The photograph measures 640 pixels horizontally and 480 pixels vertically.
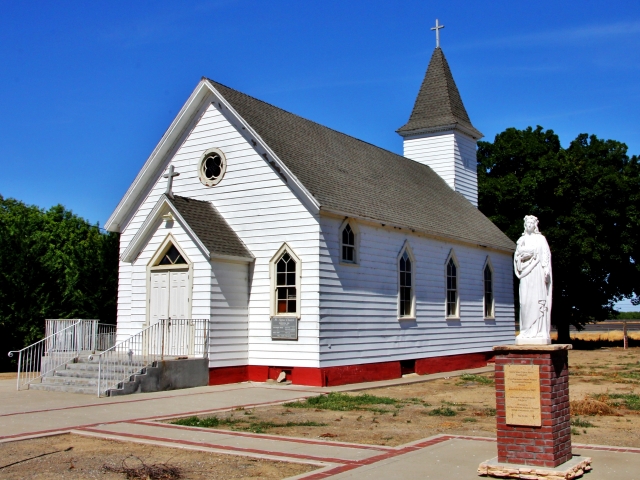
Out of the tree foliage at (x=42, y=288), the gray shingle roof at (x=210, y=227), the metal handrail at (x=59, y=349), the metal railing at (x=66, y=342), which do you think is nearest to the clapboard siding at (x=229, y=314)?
the gray shingle roof at (x=210, y=227)

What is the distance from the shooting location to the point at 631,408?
50.8 ft

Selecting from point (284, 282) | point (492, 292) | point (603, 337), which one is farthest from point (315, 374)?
point (603, 337)

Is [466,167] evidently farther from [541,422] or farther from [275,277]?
[541,422]

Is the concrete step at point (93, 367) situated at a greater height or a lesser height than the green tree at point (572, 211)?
lesser

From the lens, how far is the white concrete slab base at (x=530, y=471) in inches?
341

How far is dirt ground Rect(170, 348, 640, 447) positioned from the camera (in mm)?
12102

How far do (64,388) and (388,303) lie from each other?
32.4 feet

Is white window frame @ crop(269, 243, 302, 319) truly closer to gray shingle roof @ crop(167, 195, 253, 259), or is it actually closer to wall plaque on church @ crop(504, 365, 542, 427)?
gray shingle roof @ crop(167, 195, 253, 259)

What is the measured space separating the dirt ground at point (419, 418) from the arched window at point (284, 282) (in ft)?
10.8

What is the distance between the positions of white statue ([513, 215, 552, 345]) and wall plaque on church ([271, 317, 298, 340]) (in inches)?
425

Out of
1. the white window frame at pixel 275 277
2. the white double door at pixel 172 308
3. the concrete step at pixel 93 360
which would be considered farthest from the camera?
the white window frame at pixel 275 277

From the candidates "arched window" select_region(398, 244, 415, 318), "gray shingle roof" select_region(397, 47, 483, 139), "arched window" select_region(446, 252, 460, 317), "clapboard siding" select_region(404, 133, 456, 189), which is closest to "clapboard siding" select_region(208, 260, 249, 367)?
"arched window" select_region(398, 244, 415, 318)

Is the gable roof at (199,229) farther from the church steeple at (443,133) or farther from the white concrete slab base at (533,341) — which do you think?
the church steeple at (443,133)

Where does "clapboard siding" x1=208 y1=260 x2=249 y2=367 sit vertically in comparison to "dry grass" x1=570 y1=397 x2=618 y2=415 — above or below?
above
